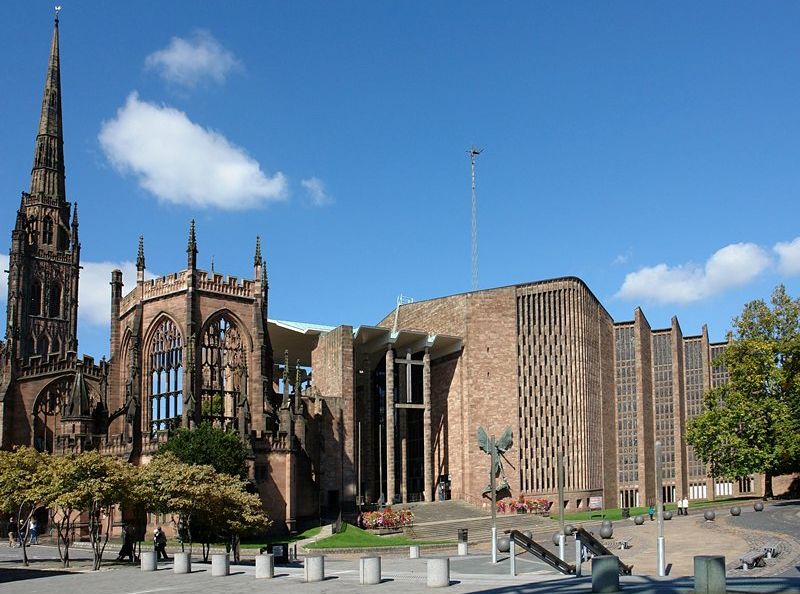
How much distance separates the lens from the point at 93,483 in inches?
1420

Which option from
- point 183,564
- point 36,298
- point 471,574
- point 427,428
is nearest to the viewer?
point 471,574

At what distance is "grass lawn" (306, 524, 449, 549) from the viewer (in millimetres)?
48438

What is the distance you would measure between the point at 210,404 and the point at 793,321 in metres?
37.0

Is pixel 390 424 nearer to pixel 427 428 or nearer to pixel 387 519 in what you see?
pixel 427 428

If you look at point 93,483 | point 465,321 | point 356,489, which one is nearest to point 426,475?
point 356,489

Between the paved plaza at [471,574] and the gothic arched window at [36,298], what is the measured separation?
161 ft

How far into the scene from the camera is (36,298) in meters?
93.8

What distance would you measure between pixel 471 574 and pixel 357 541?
2138 cm

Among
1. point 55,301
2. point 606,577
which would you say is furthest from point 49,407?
point 606,577

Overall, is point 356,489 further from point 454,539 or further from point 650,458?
point 650,458

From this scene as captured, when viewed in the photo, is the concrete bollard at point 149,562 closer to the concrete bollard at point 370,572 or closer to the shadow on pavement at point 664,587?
the concrete bollard at point 370,572

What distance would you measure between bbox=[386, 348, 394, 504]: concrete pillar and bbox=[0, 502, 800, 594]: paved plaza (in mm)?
21888

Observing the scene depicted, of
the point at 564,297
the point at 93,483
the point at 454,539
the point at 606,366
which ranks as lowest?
the point at 454,539

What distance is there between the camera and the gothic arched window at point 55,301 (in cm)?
9438
